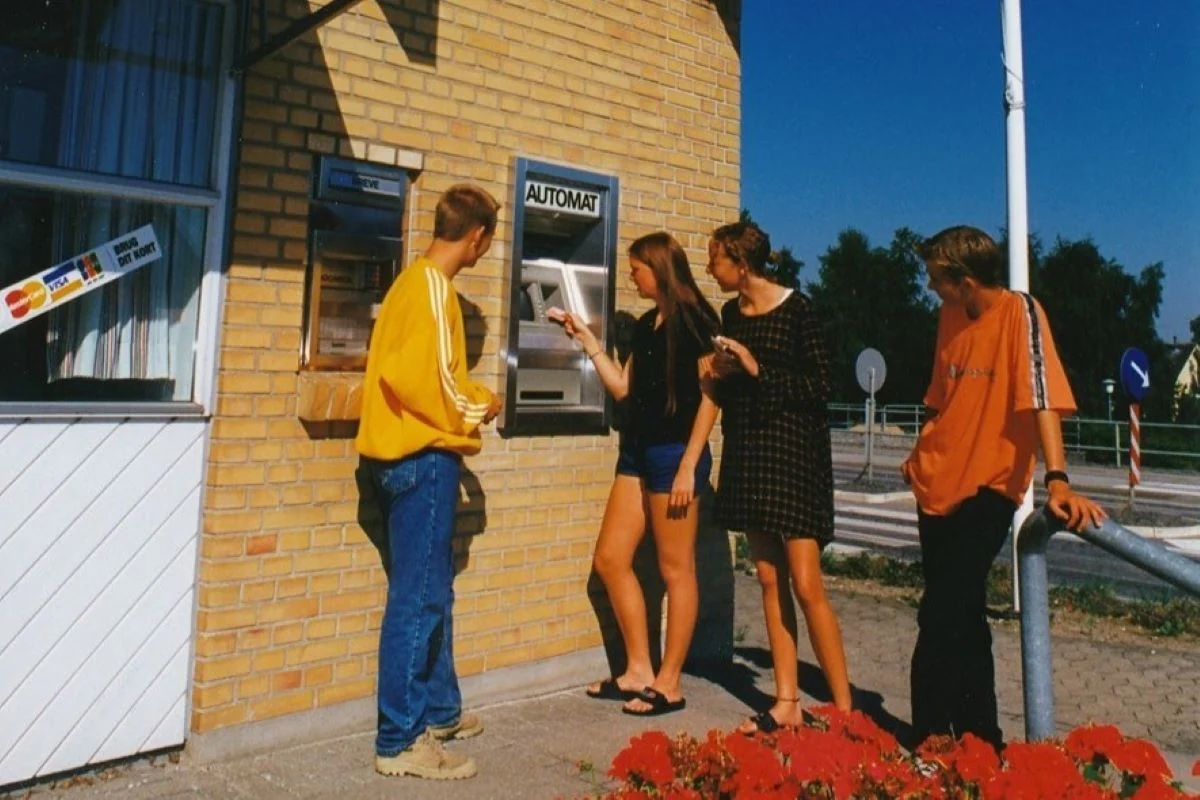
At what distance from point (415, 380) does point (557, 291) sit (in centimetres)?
149

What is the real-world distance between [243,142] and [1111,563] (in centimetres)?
1139

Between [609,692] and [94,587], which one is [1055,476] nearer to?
[609,692]

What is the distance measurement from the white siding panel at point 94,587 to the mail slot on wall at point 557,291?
1.53 metres

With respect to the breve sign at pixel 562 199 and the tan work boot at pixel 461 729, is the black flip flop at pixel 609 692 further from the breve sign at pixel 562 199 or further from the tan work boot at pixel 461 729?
the breve sign at pixel 562 199

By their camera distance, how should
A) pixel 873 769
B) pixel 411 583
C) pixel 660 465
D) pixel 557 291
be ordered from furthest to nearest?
pixel 557 291 → pixel 660 465 → pixel 411 583 → pixel 873 769

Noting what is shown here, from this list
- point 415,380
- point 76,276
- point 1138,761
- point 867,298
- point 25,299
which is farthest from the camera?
point 867,298

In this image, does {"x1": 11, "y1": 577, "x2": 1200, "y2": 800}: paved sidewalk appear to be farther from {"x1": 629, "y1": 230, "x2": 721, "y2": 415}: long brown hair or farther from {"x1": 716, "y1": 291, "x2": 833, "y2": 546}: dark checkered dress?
{"x1": 629, "y1": 230, "x2": 721, "y2": 415}: long brown hair

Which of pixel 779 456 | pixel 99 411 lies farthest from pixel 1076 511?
pixel 99 411

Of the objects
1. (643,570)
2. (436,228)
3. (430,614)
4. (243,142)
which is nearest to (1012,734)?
(643,570)

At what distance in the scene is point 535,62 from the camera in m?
4.86

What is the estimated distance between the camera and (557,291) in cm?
505

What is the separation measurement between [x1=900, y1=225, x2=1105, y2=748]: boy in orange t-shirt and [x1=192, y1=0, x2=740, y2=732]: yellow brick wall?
68.2 inches

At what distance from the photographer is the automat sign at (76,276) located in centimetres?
342

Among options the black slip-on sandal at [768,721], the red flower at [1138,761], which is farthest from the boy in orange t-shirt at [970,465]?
the red flower at [1138,761]
